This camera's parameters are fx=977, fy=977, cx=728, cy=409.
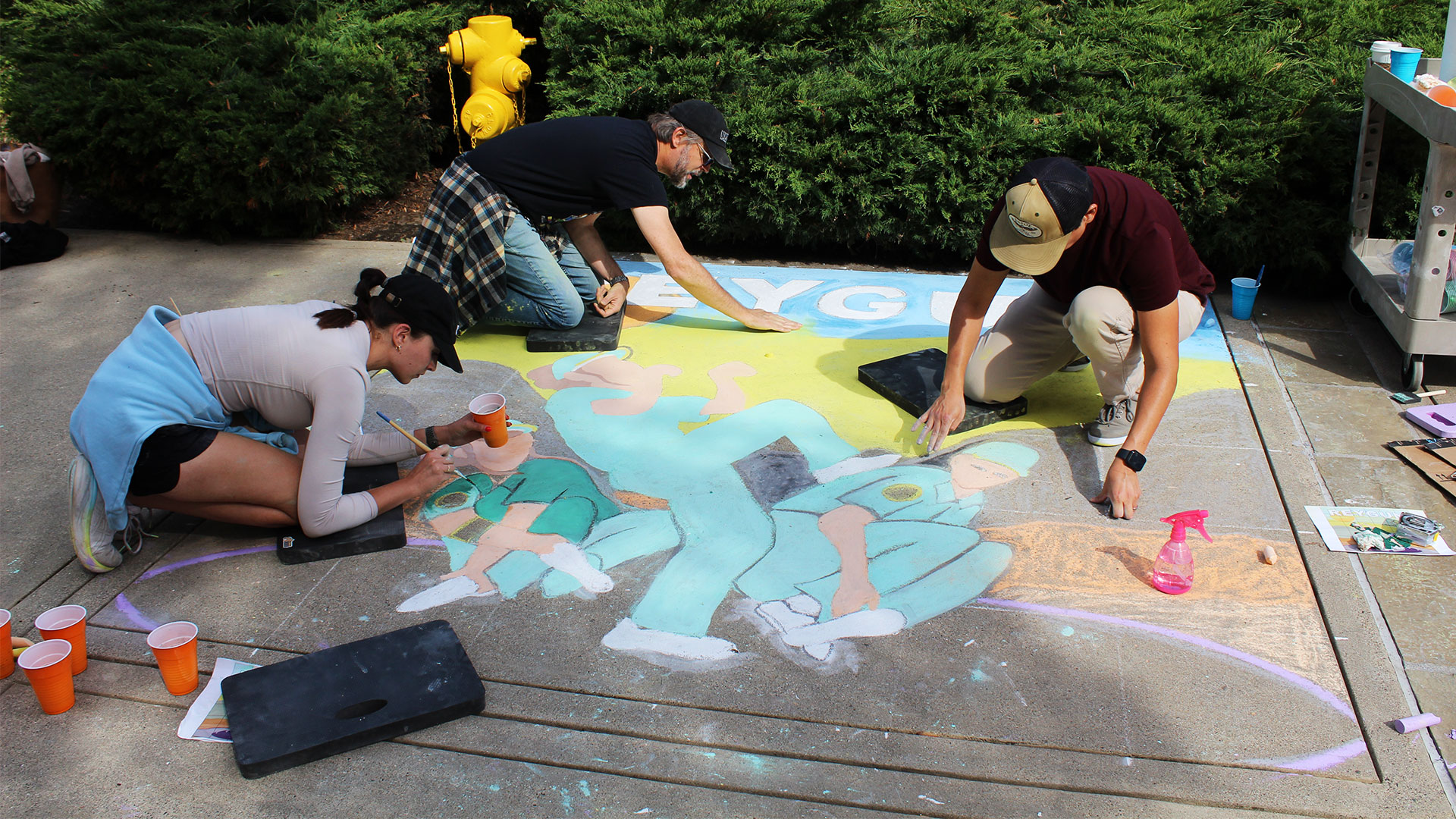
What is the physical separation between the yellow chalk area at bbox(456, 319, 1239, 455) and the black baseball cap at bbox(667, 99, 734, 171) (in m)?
0.87

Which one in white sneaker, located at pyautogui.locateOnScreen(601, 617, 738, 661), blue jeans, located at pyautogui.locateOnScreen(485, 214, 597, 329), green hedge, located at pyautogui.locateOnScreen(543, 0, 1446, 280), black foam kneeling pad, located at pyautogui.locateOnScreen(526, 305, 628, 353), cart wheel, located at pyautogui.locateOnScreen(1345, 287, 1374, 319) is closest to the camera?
white sneaker, located at pyautogui.locateOnScreen(601, 617, 738, 661)

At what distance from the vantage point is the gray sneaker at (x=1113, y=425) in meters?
3.76

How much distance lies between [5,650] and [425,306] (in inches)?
55.8

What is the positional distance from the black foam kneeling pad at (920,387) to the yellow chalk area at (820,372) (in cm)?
4

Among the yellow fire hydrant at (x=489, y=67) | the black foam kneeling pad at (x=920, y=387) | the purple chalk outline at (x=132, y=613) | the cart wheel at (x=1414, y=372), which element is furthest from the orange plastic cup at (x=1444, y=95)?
the yellow fire hydrant at (x=489, y=67)

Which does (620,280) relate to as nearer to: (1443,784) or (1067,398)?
(1067,398)

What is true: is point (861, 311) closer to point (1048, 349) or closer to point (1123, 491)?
point (1048, 349)

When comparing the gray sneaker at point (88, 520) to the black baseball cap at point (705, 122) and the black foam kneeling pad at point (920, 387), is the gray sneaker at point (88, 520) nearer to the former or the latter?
the black baseball cap at point (705, 122)

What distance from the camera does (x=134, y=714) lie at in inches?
97.6

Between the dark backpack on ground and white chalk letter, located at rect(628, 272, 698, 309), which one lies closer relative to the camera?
white chalk letter, located at rect(628, 272, 698, 309)

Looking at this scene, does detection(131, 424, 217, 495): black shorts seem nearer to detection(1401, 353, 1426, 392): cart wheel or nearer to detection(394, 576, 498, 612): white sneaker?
detection(394, 576, 498, 612): white sneaker

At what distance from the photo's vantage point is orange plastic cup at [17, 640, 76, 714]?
238 cm

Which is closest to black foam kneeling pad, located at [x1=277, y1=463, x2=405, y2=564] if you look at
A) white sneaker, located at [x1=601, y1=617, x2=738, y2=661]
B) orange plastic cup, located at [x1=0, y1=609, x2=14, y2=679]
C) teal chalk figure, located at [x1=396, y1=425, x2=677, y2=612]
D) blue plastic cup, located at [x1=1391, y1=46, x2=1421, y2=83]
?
teal chalk figure, located at [x1=396, y1=425, x2=677, y2=612]

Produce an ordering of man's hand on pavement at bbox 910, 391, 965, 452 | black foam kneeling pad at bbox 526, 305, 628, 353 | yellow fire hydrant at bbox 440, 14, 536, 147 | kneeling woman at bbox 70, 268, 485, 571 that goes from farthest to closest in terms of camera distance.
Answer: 1. yellow fire hydrant at bbox 440, 14, 536, 147
2. black foam kneeling pad at bbox 526, 305, 628, 353
3. man's hand on pavement at bbox 910, 391, 965, 452
4. kneeling woman at bbox 70, 268, 485, 571
